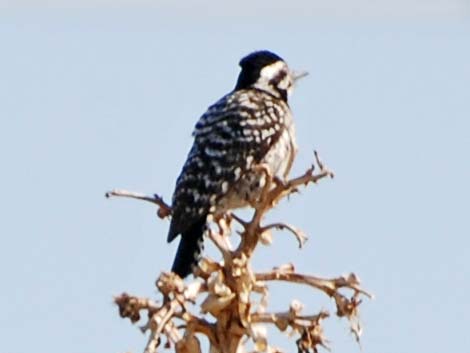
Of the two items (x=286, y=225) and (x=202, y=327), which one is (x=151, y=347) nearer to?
(x=202, y=327)

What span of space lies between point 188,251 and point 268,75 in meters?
2.84

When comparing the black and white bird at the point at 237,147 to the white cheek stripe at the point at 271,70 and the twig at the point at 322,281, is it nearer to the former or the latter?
the white cheek stripe at the point at 271,70

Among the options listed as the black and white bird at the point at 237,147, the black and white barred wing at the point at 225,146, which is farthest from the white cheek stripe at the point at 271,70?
the black and white barred wing at the point at 225,146

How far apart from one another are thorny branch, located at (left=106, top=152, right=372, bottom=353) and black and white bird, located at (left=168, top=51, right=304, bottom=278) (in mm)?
2515

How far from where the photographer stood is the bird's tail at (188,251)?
22.5 feet

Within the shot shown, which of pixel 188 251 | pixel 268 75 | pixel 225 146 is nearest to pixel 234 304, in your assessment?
pixel 188 251

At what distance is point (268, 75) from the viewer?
960 cm

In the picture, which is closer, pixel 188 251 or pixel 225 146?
pixel 188 251

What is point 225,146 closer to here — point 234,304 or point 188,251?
point 188,251

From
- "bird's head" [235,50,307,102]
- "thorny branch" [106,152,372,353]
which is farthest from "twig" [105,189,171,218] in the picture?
"bird's head" [235,50,307,102]

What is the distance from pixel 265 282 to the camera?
4461mm

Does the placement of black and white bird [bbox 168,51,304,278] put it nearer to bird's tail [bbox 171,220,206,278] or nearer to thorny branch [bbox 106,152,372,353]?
bird's tail [bbox 171,220,206,278]

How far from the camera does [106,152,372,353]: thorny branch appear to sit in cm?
413

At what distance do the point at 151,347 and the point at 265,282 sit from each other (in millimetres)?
561
